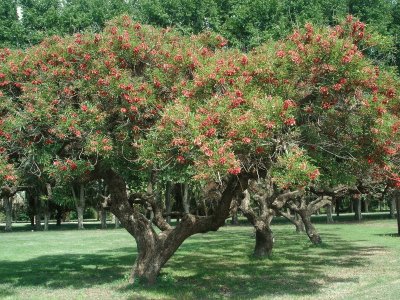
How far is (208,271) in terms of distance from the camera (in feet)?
62.1

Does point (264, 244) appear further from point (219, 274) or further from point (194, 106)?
point (194, 106)

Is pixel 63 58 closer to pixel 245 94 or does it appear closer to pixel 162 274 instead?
pixel 245 94

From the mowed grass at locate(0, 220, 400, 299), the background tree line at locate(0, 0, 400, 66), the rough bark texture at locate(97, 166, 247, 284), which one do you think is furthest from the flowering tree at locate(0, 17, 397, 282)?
the background tree line at locate(0, 0, 400, 66)

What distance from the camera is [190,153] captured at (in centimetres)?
1060

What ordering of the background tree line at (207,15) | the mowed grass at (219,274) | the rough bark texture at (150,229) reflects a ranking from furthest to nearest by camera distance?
1. the background tree line at (207,15)
2. the rough bark texture at (150,229)
3. the mowed grass at (219,274)

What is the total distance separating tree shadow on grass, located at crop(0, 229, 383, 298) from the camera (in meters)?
14.8

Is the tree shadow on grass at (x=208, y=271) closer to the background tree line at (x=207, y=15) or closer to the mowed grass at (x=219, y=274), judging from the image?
the mowed grass at (x=219, y=274)

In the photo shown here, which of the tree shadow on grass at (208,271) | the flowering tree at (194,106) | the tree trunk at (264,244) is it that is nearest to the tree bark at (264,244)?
the tree trunk at (264,244)

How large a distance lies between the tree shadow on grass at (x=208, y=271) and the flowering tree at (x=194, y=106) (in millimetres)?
1785

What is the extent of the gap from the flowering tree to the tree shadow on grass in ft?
5.85

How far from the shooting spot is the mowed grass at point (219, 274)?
14.1 m

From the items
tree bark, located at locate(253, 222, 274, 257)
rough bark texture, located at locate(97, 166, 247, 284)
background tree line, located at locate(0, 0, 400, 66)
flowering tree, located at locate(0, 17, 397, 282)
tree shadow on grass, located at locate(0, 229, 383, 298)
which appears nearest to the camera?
flowering tree, located at locate(0, 17, 397, 282)

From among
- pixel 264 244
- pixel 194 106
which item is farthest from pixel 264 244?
pixel 194 106

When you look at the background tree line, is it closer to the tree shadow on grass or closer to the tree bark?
the tree bark
